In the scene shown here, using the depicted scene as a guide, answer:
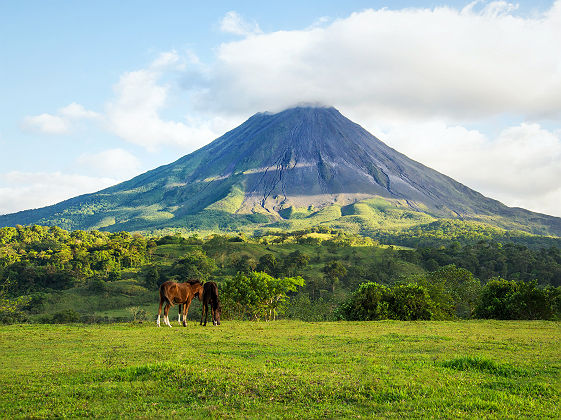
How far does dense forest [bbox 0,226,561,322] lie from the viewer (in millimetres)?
27531

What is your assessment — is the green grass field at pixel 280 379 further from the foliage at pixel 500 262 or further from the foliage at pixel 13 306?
the foliage at pixel 500 262

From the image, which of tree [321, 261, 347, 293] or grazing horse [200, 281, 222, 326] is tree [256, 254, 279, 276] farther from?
grazing horse [200, 281, 222, 326]

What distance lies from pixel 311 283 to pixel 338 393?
60872mm

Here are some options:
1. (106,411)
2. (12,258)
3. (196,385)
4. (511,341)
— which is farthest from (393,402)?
(12,258)

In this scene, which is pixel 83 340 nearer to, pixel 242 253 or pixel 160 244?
pixel 242 253

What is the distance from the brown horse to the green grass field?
5316 mm

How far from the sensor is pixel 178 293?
1958 cm

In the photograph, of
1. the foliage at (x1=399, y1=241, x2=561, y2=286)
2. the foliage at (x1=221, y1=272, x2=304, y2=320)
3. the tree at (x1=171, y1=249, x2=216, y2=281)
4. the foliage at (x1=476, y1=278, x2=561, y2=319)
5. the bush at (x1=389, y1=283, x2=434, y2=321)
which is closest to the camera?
the foliage at (x1=476, y1=278, x2=561, y2=319)

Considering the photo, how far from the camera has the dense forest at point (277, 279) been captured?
90.3 ft

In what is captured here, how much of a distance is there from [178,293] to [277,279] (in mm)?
11590

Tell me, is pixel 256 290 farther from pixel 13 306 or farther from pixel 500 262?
pixel 500 262

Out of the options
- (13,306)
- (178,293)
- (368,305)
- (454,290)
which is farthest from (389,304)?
(13,306)

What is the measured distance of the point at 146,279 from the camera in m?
71.6

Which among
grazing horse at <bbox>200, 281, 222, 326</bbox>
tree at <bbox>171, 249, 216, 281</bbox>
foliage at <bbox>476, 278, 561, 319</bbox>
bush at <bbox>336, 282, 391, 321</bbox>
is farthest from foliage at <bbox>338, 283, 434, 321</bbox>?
tree at <bbox>171, 249, 216, 281</bbox>
